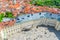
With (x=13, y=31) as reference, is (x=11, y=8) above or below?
above

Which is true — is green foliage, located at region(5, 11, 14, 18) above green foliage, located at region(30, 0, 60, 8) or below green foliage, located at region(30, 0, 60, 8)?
Answer: below

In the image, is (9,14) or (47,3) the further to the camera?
(47,3)

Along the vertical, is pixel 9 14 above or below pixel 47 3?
below

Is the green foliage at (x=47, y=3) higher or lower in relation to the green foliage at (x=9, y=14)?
higher

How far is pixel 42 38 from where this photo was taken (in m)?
11.4

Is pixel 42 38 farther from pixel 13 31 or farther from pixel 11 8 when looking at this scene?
pixel 11 8

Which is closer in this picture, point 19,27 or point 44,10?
point 19,27

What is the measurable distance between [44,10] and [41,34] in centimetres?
216

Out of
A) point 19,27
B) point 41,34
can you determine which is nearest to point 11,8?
point 19,27

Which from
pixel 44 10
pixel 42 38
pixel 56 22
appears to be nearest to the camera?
pixel 42 38

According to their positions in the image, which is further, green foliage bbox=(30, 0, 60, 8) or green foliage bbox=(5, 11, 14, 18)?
Answer: green foliage bbox=(30, 0, 60, 8)

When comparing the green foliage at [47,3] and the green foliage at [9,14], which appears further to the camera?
the green foliage at [47,3]

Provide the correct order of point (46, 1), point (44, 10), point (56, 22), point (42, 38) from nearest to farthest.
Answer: point (42, 38)
point (56, 22)
point (44, 10)
point (46, 1)

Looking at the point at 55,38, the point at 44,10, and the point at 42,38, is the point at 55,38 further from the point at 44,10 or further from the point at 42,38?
the point at 44,10
